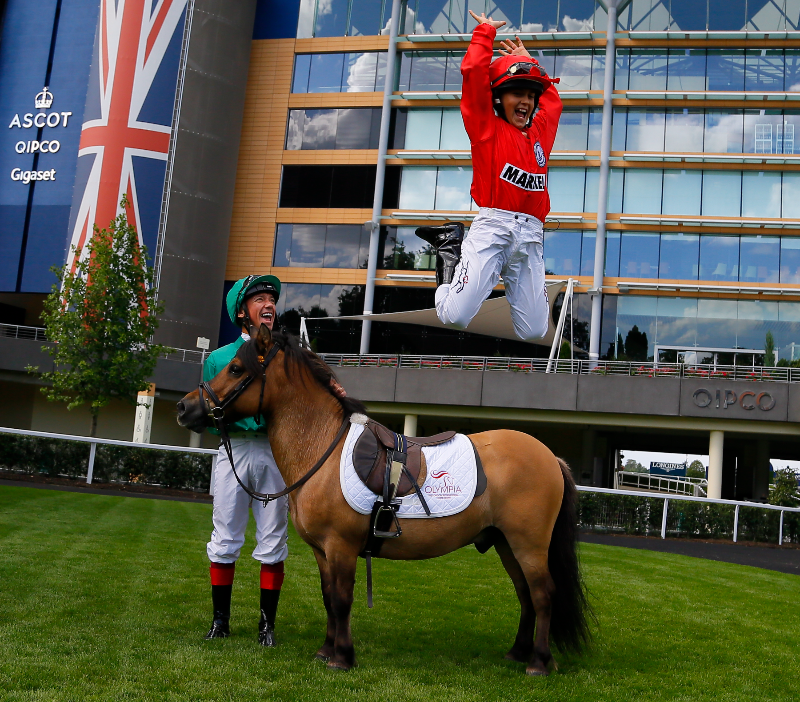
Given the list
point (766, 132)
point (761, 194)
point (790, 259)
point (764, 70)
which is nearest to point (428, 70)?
point (764, 70)

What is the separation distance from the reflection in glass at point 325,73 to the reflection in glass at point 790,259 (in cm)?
1967

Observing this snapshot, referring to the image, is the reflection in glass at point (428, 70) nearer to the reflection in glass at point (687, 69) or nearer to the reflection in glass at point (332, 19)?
the reflection in glass at point (332, 19)

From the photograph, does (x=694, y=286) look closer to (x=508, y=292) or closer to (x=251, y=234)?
(x=251, y=234)

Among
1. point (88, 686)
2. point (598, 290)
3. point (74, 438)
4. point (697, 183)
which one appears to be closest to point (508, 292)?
point (88, 686)

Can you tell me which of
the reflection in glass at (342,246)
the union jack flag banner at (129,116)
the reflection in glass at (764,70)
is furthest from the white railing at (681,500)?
the union jack flag banner at (129,116)

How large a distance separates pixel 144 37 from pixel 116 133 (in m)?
4.09

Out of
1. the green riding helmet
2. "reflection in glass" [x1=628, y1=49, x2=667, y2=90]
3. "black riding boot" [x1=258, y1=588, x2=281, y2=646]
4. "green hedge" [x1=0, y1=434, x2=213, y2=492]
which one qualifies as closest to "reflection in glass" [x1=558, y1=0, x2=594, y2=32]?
"reflection in glass" [x1=628, y1=49, x2=667, y2=90]

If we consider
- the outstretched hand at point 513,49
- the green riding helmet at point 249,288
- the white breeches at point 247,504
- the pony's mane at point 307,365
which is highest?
the outstretched hand at point 513,49

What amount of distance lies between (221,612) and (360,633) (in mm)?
985

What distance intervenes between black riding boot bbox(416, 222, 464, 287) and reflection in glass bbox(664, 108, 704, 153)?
2913cm

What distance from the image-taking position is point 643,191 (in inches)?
1239

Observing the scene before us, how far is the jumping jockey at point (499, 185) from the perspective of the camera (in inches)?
189

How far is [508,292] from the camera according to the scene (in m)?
5.30

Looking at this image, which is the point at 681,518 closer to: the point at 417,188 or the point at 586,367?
the point at 586,367
